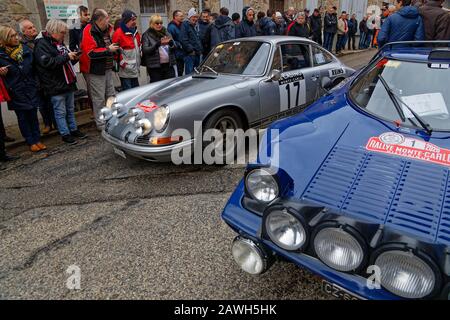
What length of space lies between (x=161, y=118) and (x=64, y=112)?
2123 millimetres

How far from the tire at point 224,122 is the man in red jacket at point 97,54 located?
2.28 metres

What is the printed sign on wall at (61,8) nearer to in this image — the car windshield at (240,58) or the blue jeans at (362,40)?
the car windshield at (240,58)

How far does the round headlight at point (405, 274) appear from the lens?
1351 mm

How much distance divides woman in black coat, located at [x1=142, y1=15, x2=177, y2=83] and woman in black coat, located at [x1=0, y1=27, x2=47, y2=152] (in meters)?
1.93

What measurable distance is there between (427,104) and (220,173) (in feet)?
7.15

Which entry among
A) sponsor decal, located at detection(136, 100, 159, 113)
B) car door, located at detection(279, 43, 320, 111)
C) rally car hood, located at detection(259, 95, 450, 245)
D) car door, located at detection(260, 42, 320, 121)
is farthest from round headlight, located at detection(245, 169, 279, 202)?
car door, located at detection(279, 43, 320, 111)

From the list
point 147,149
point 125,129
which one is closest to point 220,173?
point 147,149

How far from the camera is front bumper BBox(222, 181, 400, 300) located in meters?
1.50

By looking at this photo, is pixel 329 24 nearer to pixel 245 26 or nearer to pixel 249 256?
pixel 245 26

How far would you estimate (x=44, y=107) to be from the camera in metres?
5.20

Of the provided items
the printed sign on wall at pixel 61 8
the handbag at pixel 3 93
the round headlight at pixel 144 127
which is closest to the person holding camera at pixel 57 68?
the handbag at pixel 3 93

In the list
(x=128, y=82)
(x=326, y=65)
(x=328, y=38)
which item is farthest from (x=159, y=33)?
(x=328, y=38)

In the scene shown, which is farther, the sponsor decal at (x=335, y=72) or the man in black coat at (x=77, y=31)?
the man in black coat at (x=77, y=31)
